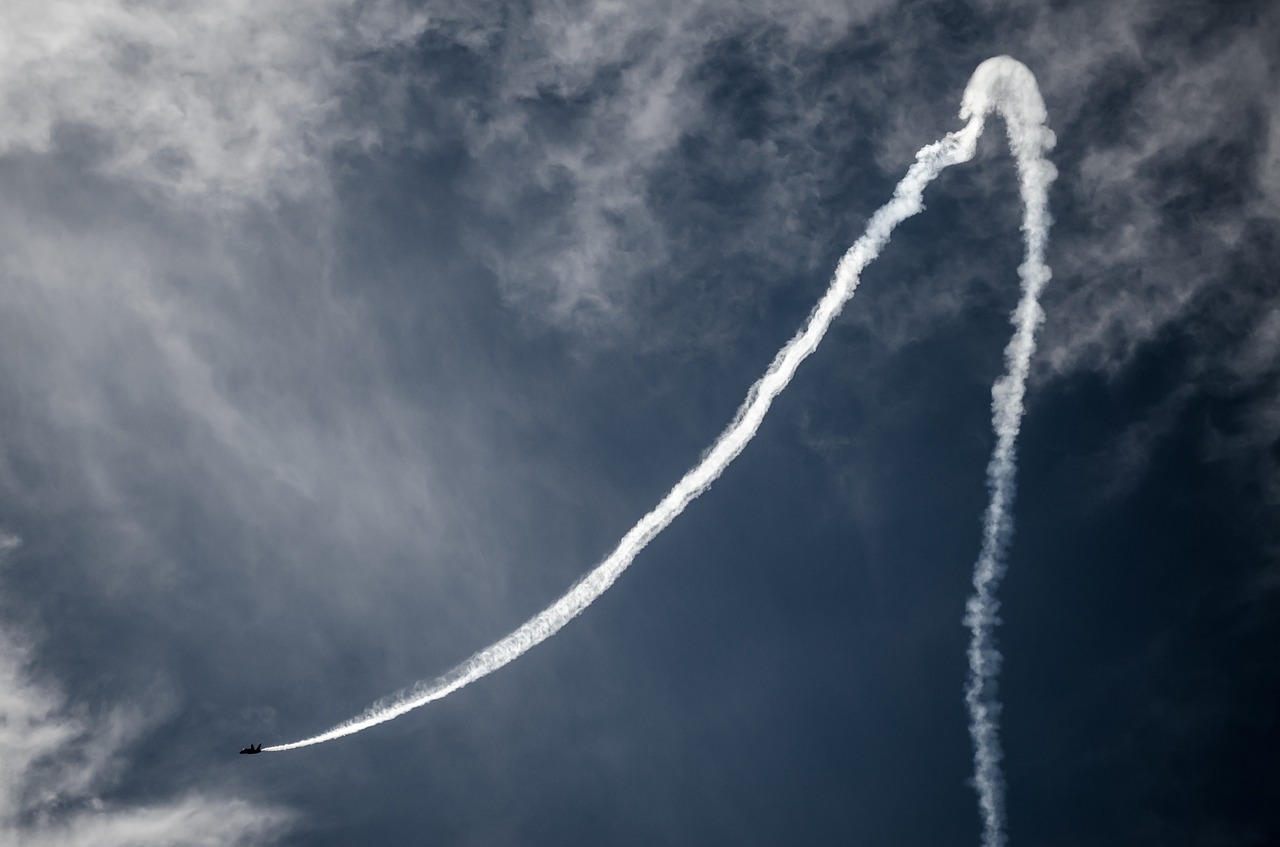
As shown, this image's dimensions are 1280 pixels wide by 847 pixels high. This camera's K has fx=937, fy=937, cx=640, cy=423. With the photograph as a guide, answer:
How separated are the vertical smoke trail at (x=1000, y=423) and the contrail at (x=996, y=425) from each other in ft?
0.26

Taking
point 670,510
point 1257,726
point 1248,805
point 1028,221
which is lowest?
point 1248,805

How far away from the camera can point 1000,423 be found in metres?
72.5

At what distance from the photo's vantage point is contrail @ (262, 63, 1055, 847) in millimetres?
69312

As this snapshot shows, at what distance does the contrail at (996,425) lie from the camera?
69312 mm

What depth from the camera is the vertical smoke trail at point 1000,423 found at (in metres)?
68.8

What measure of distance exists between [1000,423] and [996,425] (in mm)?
373

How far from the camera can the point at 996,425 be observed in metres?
72.4

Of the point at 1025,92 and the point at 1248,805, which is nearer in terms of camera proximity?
the point at 1025,92

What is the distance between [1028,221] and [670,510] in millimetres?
34799

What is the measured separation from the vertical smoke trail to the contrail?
78mm

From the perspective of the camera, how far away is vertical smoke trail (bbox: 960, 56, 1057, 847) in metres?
68.8

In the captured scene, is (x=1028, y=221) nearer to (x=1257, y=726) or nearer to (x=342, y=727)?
(x=1257, y=726)

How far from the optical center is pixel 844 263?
2781 inches

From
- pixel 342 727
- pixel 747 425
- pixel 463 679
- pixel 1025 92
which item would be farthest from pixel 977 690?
pixel 342 727
